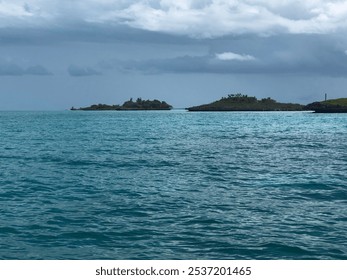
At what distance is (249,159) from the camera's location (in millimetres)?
48844

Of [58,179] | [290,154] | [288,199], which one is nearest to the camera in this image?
[288,199]

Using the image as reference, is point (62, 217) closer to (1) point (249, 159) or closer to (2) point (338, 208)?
(2) point (338, 208)

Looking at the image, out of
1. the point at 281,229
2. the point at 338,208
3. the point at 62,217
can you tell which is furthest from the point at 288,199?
the point at 62,217

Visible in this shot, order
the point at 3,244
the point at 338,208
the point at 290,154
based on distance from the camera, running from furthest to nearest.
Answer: the point at 290,154, the point at 338,208, the point at 3,244

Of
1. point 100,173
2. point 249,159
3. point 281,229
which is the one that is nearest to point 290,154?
point 249,159

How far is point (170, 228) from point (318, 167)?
25.7 m

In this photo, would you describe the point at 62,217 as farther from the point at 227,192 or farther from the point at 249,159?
the point at 249,159

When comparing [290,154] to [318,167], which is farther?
[290,154]

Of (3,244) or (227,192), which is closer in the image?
(3,244)

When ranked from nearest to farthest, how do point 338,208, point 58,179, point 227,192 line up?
point 338,208 < point 227,192 < point 58,179

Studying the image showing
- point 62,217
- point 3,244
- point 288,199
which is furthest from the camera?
point 288,199

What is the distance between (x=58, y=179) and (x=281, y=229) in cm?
1971

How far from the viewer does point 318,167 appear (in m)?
42.2

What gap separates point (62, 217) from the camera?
A: 74.2ft
